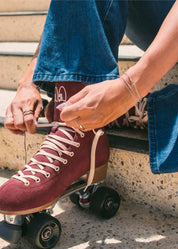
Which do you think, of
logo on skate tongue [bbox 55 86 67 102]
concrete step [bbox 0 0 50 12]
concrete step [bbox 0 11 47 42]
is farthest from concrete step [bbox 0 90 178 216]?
concrete step [bbox 0 0 50 12]

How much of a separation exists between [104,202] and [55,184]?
170mm

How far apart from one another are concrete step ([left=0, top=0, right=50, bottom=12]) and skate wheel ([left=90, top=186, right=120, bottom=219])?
1636 mm

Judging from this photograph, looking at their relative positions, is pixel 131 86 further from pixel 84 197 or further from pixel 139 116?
pixel 84 197

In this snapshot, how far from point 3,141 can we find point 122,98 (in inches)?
25.9

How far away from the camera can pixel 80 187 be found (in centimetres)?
80

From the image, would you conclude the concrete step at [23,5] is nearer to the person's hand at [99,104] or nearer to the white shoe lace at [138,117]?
the white shoe lace at [138,117]

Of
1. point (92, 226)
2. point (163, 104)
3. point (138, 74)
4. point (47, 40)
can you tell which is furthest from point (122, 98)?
point (92, 226)

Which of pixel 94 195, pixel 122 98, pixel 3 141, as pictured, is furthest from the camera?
pixel 3 141

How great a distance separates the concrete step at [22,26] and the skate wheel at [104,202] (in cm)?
131

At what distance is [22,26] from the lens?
1894 millimetres

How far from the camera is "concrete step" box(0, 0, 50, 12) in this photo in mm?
2068

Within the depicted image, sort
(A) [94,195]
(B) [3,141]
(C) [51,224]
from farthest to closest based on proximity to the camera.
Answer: (B) [3,141] → (A) [94,195] → (C) [51,224]

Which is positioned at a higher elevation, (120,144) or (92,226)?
(120,144)

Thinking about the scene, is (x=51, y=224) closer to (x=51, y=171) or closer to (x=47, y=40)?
(x=51, y=171)
